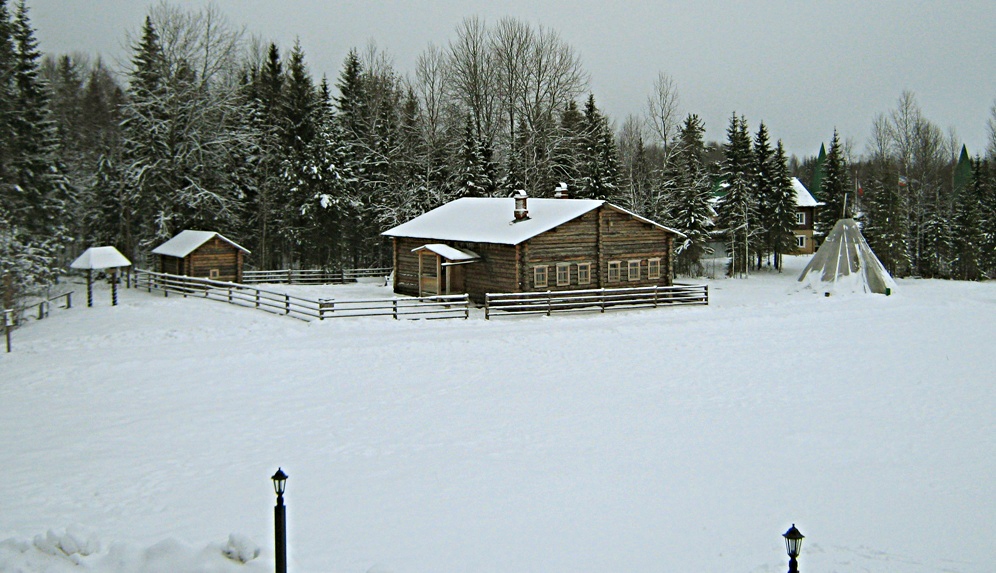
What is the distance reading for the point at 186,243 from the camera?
3669cm

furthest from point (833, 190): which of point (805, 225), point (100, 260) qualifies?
point (100, 260)

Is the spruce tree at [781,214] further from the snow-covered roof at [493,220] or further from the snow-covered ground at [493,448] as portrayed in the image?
the snow-covered ground at [493,448]

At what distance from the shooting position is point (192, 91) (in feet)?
136

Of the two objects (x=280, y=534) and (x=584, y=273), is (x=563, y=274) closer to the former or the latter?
(x=584, y=273)

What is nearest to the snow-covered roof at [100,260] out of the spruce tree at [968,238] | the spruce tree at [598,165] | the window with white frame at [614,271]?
the window with white frame at [614,271]

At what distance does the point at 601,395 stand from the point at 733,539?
8.03 m

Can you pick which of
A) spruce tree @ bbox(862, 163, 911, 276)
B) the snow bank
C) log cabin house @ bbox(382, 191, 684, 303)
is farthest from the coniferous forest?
the snow bank

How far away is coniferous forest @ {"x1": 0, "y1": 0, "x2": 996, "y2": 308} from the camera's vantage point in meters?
41.8

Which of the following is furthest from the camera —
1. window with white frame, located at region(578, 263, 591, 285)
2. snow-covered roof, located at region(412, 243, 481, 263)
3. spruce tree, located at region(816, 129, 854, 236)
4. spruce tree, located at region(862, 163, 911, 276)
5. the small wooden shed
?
spruce tree, located at region(816, 129, 854, 236)

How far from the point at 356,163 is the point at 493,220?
60.3 ft

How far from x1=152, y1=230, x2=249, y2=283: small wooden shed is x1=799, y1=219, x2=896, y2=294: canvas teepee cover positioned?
93.9 ft

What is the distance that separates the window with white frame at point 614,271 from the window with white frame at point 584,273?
1145mm

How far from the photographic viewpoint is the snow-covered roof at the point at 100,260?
3091 centimetres

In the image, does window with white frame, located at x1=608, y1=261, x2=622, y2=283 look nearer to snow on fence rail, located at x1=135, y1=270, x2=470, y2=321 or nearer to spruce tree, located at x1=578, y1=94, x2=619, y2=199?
snow on fence rail, located at x1=135, y1=270, x2=470, y2=321
